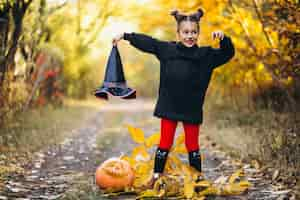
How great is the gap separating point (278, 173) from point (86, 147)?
3.41 m

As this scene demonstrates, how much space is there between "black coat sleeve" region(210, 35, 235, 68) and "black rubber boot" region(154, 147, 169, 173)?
0.89 meters

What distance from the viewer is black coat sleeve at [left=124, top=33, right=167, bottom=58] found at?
4.98 metres

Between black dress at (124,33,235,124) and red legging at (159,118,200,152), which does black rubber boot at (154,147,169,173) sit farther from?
black dress at (124,33,235,124)

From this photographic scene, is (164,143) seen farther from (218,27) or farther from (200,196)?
(218,27)

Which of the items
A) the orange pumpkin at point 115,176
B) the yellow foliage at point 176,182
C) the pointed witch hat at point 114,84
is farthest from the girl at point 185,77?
the pointed witch hat at point 114,84

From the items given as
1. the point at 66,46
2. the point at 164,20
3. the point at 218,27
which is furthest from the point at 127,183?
the point at 66,46

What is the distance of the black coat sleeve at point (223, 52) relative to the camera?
4.90 m

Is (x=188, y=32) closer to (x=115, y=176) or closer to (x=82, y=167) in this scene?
(x=115, y=176)

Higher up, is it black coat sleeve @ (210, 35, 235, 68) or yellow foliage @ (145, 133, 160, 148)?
black coat sleeve @ (210, 35, 235, 68)

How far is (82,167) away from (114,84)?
68.2 inches

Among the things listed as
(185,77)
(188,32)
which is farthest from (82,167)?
(188,32)

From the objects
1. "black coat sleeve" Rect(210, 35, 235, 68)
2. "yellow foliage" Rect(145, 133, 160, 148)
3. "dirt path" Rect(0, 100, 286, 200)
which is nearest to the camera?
"black coat sleeve" Rect(210, 35, 235, 68)

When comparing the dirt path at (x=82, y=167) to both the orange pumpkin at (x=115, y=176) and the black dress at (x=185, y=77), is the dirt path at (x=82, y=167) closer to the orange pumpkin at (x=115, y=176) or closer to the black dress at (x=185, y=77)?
the orange pumpkin at (x=115, y=176)

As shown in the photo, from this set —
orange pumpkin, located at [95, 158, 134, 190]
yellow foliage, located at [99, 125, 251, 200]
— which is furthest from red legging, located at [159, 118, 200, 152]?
orange pumpkin, located at [95, 158, 134, 190]
